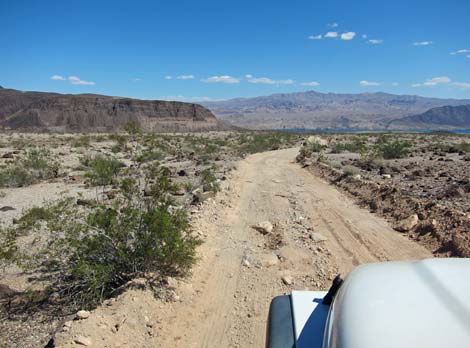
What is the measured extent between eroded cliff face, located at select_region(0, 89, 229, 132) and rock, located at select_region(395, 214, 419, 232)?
97.6m

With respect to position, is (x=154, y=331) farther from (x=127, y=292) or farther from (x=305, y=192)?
(x=305, y=192)

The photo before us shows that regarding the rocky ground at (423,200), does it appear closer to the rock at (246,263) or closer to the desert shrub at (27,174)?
the rock at (246,263)

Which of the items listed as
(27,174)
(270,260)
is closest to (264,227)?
(270,260)

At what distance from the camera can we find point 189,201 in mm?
11586

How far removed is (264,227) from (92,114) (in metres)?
110

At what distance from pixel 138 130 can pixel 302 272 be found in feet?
13.7

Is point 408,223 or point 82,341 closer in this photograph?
point 82,341

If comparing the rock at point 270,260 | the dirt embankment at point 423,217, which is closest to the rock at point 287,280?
the rock at point 270,260

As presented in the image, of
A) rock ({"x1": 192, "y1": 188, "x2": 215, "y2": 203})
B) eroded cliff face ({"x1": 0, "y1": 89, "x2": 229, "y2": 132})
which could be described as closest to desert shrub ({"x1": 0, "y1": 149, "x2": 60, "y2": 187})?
rock ({"x1": 192, "y1": 188, "x2": 215, "y2": 203})

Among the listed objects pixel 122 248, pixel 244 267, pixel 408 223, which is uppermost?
pixel 122 248

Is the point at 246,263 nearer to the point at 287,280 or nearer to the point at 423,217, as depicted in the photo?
the point at 287,280

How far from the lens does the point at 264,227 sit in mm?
8633

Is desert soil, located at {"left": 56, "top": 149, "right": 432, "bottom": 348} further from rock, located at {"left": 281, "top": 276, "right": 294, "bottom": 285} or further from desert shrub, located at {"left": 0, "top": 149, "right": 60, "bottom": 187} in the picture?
desert shrub, located at {"left": 0, "top": 149, "right": 60, "bottom": 187}

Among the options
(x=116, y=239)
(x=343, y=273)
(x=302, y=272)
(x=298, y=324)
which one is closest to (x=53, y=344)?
(x=116, y=239)
